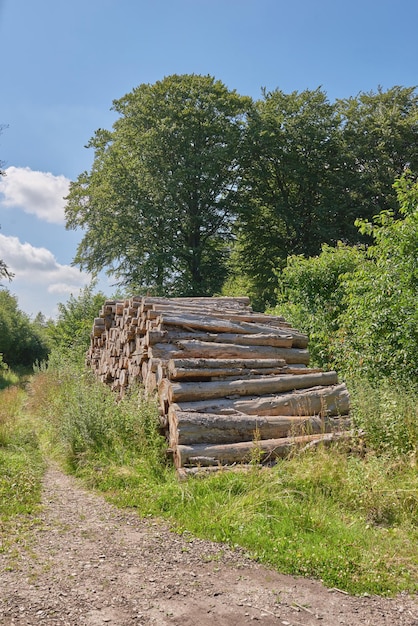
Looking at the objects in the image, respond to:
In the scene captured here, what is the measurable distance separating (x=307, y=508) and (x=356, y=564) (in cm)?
94

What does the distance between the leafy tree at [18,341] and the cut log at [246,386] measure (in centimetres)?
2664

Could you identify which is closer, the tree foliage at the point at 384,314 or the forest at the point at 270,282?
the forest at the point at 270,282

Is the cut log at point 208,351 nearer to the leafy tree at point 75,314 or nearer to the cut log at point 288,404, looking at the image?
the cut log at point 288,404

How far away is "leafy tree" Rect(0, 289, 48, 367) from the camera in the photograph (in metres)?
30.6

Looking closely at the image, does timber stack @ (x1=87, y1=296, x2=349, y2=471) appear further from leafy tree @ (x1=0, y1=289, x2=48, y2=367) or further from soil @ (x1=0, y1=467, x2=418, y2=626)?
leafy tree @ (x1=0, y1=289, x2=48, y2=367)

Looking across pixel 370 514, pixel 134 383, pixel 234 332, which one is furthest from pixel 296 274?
pixel 370 514

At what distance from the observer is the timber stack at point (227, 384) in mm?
6082

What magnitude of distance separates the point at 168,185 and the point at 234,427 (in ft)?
58.9

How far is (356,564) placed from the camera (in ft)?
12.8

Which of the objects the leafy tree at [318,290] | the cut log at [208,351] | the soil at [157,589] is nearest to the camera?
the soil at [157,589]

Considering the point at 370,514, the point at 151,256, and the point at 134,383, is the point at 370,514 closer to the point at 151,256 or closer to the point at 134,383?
the point at 134,383

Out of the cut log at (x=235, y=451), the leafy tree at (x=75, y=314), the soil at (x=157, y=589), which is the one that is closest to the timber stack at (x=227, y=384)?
the cut log at (x=235, y=451)

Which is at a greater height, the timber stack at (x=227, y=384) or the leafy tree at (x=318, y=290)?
the leafy tree at (x=318, y=290)

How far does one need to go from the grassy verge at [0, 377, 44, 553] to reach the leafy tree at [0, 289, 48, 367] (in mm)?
22957
